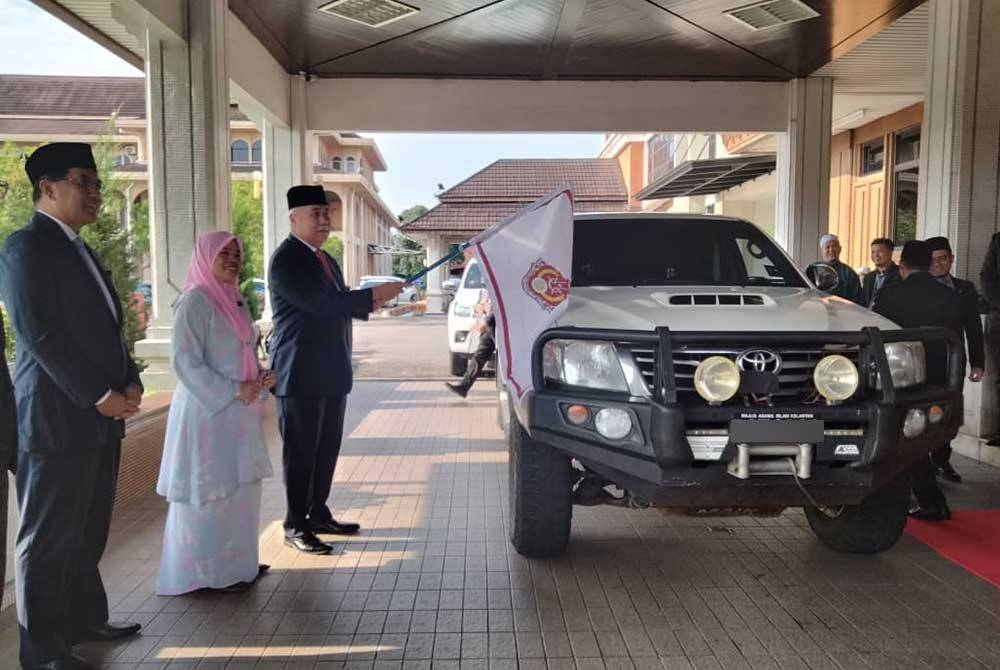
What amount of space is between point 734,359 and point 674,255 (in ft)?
5.09

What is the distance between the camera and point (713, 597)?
3.85 m

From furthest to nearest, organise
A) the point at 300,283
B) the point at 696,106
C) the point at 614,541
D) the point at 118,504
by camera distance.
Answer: the point at 696,106 → the point at 118,504 → the point at 614,541 → the point at 300,283

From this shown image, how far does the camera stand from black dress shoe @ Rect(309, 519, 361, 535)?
15.8ft

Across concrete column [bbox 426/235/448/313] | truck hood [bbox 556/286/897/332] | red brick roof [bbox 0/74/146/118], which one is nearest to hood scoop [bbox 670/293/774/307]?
truck hood [bbox 556/286/897/332]

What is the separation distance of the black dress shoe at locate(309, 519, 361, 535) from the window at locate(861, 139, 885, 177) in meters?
12.3

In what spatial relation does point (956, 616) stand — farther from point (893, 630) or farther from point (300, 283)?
point (300, 283)

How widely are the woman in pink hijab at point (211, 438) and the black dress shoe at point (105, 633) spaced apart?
1.39ft

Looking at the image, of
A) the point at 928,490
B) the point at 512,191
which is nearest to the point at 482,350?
the point at 928,490

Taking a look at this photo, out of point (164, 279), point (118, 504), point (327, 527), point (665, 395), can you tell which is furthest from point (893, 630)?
point (164, 279)

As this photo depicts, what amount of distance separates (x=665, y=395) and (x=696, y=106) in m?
8.97

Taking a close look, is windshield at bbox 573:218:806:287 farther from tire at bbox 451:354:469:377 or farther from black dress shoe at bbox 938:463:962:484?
tire at bbox 451:354:469:377

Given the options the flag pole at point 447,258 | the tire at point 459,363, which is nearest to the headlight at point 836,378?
the flag pole at point 447,258

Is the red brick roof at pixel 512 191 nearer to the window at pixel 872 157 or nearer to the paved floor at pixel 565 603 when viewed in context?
the window at pixel 872 157

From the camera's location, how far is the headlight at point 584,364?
347 cm
